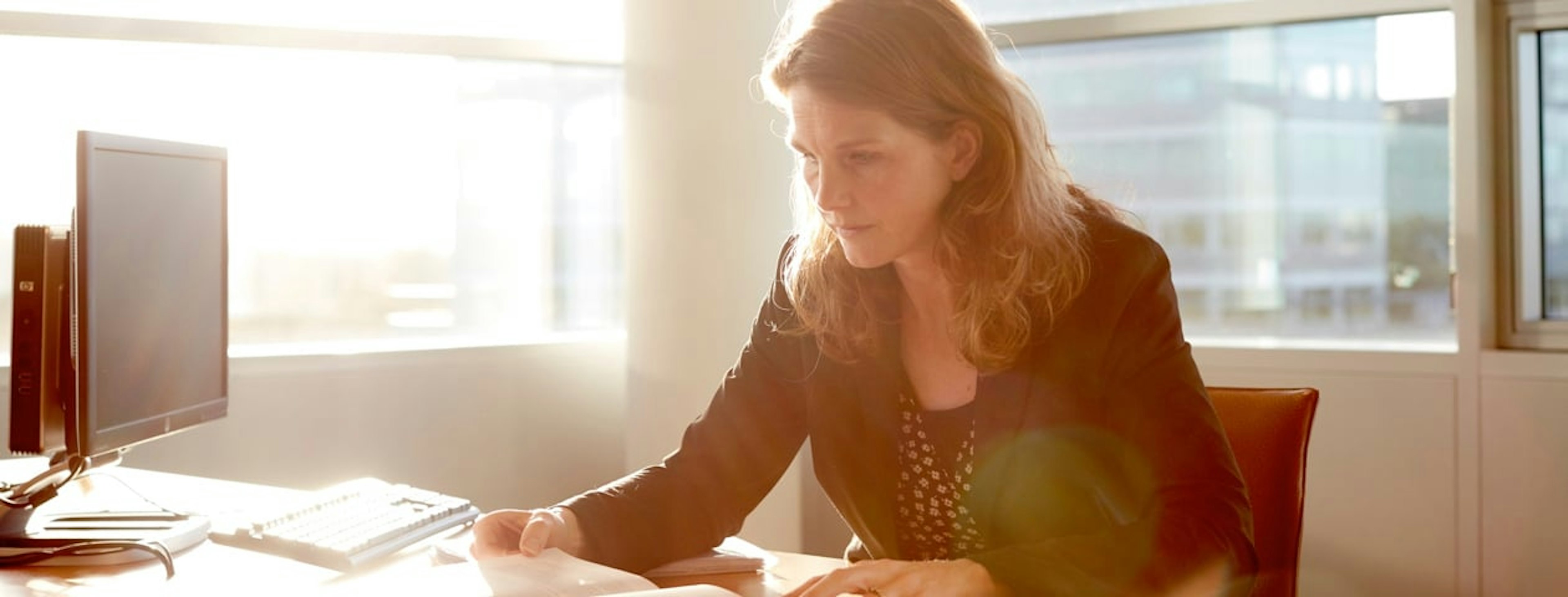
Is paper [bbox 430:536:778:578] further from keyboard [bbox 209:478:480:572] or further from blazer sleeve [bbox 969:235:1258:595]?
blazer sleeve [bbox 969:235:1258:595]

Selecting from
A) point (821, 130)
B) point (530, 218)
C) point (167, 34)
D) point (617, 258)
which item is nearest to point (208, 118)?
point (167, 34)

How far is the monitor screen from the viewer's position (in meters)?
1.60

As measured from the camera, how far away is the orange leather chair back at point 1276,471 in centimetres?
Result: 173

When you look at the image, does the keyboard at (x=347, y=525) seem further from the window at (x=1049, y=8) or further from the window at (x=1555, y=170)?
the window at (x=1555, y=170)

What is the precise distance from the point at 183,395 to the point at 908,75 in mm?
1075

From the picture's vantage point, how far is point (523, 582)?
4.40 feet

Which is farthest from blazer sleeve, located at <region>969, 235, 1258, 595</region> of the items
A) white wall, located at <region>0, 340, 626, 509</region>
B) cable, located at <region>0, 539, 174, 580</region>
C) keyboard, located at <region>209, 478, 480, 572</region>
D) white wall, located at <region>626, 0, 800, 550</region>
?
white wall, located at <region>0, 340, 626, 509</region>

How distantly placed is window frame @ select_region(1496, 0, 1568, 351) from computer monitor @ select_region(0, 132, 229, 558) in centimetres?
273

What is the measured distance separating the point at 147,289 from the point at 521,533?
0.61 metres

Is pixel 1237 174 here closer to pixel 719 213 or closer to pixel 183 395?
pixel 719 213

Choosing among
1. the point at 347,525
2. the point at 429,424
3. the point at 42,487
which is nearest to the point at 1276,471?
the point at 347,525

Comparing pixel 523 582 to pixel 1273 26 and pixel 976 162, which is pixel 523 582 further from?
pixel 1273 26

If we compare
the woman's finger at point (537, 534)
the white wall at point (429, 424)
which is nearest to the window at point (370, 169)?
the white wall at point (429, 424)

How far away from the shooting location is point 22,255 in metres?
1.71
